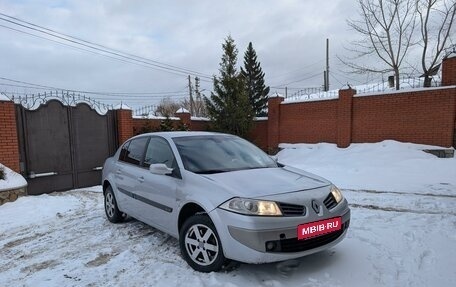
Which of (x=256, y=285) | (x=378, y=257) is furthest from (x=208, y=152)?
(x=378, y=257)

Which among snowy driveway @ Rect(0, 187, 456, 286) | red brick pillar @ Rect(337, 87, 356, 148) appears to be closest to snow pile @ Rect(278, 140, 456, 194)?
red brick pillar @ Rect(337, 87, 356, 148)

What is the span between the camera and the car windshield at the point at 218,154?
4.05 meters

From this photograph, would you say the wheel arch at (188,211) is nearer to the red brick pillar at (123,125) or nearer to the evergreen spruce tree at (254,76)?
the red brick pillar at (123,125)

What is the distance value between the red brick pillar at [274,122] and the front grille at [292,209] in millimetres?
13327

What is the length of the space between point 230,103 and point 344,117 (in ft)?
17.5

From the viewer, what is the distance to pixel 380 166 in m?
10.8

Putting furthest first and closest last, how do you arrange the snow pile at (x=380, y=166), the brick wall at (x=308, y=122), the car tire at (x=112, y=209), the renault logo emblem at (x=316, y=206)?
1. the brick wall at (x=308, y=122)
2. the snow pile at (x=380, y=166)
3. the car tire at (x=112, y=209)
4. the renault logo emblem at (x=316, y=206)

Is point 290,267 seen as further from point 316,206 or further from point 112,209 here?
point 112,209

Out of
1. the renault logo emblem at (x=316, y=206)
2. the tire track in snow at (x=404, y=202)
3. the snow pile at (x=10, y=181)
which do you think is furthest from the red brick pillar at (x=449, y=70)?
the snow pile at (x=10, y=181)

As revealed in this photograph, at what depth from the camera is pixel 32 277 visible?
3.69 metres

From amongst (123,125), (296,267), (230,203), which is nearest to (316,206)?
(296,267)

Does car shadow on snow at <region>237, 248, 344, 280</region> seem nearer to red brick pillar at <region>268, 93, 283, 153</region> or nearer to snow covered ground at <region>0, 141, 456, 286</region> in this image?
snow covered ground at <region>0, 141, 456, 286</region>

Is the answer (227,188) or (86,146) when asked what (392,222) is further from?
(86,146)

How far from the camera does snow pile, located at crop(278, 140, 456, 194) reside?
826cm
